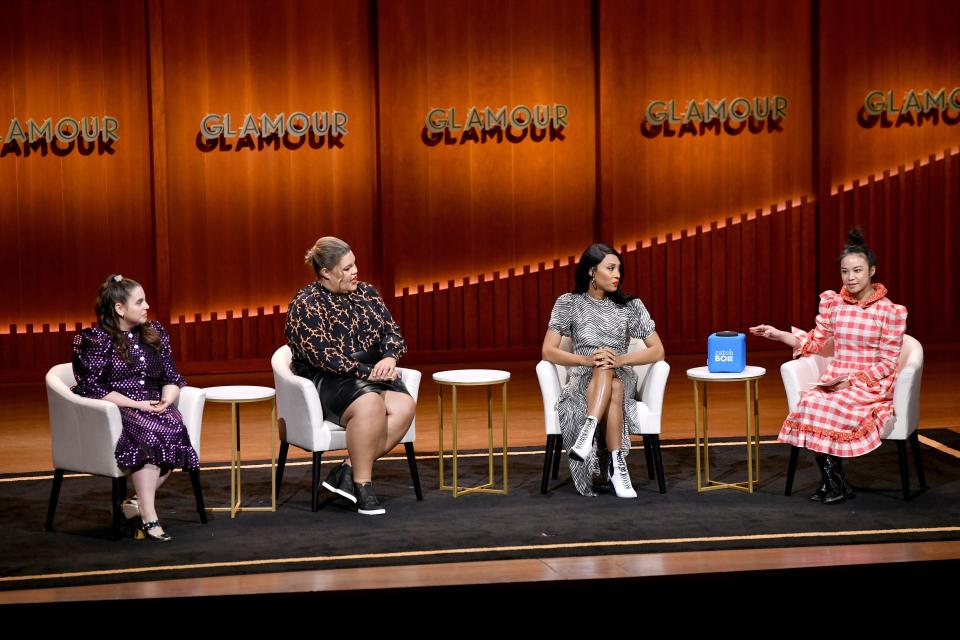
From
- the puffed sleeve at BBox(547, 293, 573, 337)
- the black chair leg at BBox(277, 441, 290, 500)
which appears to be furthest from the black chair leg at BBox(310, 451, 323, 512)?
the puffed sleeve at BBox(547, 293, 573, 337)

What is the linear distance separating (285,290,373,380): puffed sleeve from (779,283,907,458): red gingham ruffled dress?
1.84m

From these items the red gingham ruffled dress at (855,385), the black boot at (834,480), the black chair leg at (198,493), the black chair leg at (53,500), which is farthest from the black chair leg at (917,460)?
the black chair leg at (53,500)

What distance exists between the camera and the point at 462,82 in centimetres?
953

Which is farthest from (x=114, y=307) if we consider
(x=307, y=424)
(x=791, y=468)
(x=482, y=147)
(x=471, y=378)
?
(x=482, y=147)

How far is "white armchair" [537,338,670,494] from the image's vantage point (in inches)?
221

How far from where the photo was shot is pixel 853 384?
17.9ft

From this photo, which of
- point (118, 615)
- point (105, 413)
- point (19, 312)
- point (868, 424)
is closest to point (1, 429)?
point (19, 312)

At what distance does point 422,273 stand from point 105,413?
487 cm

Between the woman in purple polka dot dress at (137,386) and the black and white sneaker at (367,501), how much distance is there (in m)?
0.69

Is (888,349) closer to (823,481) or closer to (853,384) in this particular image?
(853,384)

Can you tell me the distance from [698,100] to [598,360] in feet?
15.4

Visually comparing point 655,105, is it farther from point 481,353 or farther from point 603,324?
point 603,324

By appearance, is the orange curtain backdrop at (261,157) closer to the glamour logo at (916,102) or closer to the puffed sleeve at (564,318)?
the glamour logo at (916,102)

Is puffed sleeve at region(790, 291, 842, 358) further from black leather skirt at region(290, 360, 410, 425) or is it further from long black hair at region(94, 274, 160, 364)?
long black hair at region(94, 274, 160, 364)
